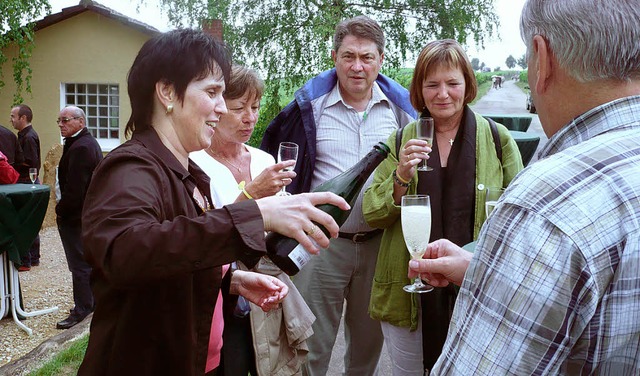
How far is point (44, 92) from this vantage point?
55.8 ft

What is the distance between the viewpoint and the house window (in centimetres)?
1720

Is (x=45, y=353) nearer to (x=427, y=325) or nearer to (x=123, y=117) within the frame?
(x=427, y=325)

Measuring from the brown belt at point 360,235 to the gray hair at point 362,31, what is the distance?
1196 millimetres

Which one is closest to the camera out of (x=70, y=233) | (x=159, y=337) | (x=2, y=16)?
(x=159, y=337)

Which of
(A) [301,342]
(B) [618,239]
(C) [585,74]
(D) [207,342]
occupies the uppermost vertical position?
(C) [585,74]

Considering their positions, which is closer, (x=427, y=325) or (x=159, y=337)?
(x=159, y=337)

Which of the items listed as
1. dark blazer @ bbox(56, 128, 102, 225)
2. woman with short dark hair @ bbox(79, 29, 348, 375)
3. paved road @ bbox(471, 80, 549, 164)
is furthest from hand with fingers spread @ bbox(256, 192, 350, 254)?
paved road @ bbox(471, 80, 549, 164)

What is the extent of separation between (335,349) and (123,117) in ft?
43.6

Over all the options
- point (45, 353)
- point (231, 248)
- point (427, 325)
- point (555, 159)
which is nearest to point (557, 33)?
point (555, 159)

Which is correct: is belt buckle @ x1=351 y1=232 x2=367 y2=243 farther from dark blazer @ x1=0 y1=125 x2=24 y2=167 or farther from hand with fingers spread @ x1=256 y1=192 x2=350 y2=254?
dark blazer @ x1=0 y1=125 x2=24 y2=167

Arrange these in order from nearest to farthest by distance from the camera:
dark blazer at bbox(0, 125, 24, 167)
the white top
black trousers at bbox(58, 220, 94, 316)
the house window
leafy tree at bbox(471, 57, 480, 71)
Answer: the white top → leafy tree at bbox(471, 57, 480, 71) → black trousers at bbox(58, 220, 94, 316) → dark blazer at bbox(0, 125, 24, 167) → the house window

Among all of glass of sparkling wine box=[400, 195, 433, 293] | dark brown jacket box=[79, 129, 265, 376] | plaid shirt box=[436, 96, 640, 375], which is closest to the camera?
plaid shirt box=[436, 96, 640, 375]

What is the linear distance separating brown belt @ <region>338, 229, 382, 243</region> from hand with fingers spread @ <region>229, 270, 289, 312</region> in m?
1.27

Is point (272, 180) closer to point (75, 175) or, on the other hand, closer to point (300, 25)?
point (75, 175)
